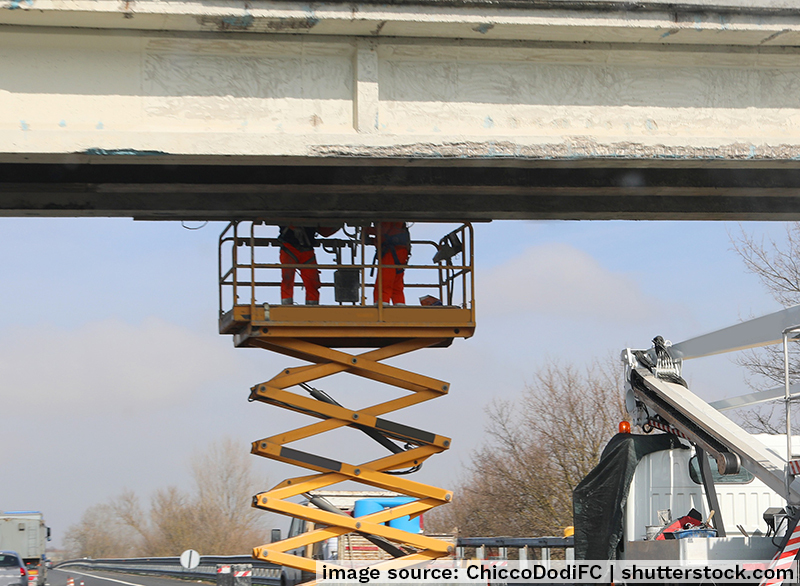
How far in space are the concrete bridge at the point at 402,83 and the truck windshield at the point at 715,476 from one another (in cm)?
341

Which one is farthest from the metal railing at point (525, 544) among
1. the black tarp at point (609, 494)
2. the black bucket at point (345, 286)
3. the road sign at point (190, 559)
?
the road sign at point (190, 559)

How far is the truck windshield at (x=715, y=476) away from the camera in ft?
32.9

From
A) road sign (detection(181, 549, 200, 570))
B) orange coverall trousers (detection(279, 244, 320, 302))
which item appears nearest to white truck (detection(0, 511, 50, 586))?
road sign (detection(181, 549, 200, 570))

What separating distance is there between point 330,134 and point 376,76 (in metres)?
0.67

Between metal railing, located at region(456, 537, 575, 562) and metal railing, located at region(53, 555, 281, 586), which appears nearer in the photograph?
metal railing, located at region(456, 537, 575, 562)

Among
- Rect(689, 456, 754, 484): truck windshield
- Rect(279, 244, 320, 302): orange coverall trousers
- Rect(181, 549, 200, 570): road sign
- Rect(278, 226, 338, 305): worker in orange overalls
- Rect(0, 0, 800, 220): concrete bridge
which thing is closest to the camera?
Rect(0, 0, 800, 220): concrete bridge

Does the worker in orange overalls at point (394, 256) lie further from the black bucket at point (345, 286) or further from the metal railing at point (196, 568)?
the metal railing at point (196, 568)

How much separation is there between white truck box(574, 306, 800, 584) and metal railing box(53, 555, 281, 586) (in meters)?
12.7

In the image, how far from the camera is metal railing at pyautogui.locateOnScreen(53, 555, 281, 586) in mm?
25311

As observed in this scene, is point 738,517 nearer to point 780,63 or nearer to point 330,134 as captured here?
point 780,63

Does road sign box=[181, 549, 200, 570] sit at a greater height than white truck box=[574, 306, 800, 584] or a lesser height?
lesser

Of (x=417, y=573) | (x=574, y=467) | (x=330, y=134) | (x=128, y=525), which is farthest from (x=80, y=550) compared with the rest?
(x=330, y=134)

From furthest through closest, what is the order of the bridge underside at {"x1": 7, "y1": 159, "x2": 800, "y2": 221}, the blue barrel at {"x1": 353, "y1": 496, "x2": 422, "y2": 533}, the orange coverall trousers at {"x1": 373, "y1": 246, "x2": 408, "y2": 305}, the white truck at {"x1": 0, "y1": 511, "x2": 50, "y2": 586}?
the white truck at {"x1": 0, "y1": 511, "x2": 50, "y2": 586} < the blue barrel at {"x1": 353, "y1": 496, "x2": 422, "y2": 533} < the orange coverall trousers at {"x1": 373, "y1": 246, "x2": 408, "y2": 305} < the bridge underside at {"x1": 7, "y1": 159, "x2": 800, "y2": 221}

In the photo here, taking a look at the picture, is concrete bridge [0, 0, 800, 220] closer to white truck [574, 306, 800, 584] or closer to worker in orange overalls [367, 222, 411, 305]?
white truck [574, 306, 800, 584]
